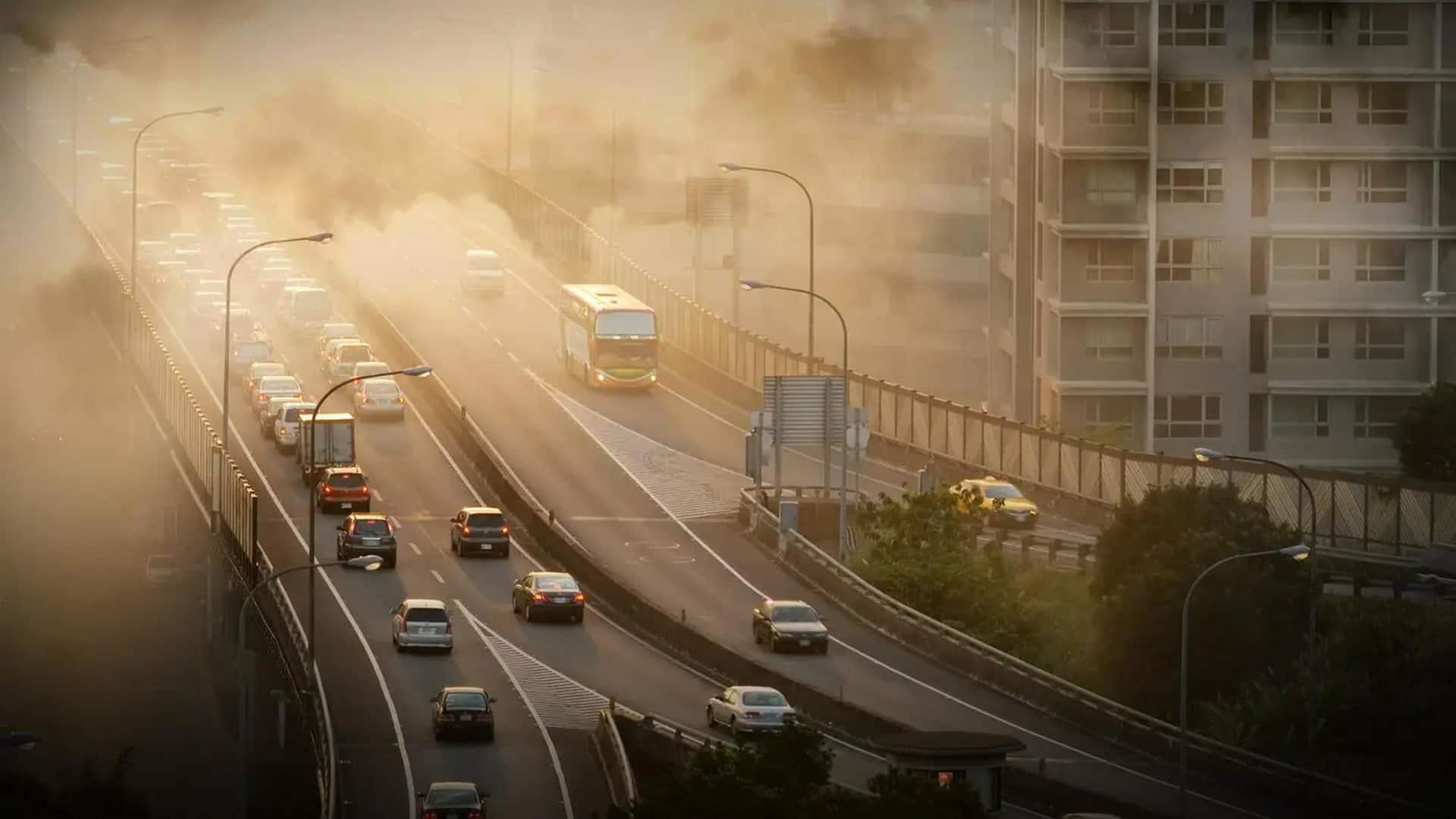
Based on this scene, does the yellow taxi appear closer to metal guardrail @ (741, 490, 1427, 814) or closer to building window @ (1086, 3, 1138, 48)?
metal guardrail @ (741, 490, 1427, 814)

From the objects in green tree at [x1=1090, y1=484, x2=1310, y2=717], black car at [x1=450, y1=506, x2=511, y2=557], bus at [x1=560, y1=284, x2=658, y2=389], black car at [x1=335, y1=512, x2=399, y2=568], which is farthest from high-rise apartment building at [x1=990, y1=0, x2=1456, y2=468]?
black car at [x1=335, y1=512, x2=399, y2=568]

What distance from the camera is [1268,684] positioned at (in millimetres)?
81062

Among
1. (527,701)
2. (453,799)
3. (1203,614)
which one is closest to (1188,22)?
(1203,614)

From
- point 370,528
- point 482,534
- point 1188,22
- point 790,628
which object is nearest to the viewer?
point 790,628

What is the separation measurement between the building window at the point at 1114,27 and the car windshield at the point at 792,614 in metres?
40.4

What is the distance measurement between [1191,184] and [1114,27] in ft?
22.2

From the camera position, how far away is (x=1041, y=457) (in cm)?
10369

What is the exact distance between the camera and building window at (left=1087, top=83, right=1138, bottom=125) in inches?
4641

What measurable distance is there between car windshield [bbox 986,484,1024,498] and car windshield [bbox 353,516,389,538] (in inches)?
805

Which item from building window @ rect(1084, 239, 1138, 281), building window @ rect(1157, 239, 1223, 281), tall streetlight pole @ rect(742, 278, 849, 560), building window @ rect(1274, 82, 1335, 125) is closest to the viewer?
tall streetlight pole @ rect(742, 278, 849, 560)

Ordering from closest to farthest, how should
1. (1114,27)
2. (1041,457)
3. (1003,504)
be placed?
(1003,504)
(1041,457)
(1114,27)

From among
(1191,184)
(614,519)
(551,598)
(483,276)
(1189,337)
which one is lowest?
(551,598)

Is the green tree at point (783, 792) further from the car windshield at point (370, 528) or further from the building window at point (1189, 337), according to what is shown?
the building window at point (1189, 337)

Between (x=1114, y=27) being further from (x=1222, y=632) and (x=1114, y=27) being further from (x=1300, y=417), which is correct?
(x=1222, y=632)
